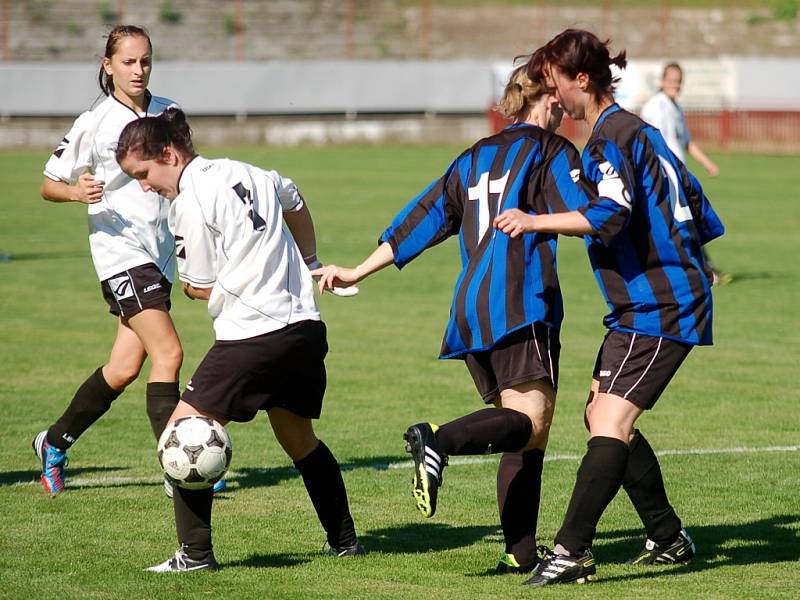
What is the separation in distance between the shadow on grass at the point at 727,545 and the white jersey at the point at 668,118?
8.81 meters

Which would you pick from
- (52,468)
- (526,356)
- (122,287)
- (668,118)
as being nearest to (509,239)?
(526,356)

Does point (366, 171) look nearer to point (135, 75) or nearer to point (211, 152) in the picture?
point (211, 152)

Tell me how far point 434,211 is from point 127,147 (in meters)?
1.16

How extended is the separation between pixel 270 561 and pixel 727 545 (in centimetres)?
187

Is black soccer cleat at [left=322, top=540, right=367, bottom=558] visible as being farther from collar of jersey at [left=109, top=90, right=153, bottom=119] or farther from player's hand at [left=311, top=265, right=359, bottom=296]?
Answer: collar of jersey at [left=109, top=90, right=153, bottom=119]

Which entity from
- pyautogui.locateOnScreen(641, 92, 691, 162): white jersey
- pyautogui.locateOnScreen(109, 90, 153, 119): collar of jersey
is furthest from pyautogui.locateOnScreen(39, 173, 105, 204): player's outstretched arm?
pyautogui.locateOnScreen(641, 92, 691, 162): white jersey

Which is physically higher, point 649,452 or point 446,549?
point 649,452

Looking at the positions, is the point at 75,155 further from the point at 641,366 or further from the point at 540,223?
the point at 641,366

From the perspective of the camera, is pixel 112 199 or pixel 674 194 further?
pixel 112 199

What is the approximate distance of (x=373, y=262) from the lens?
5.19m

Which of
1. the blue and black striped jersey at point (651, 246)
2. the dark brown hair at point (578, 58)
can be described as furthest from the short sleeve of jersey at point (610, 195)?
the dark brown hair at point (578, 58)

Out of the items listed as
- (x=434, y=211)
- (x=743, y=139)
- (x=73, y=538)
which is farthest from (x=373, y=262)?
(x=743, y=139)

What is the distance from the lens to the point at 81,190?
6031 millimetres

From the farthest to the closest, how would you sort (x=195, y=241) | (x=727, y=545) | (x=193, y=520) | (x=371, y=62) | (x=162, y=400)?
(x=371, y=62), (x=162, y=400), (x=727, y=545), (x=193, y=520), (x=195, y=241)
